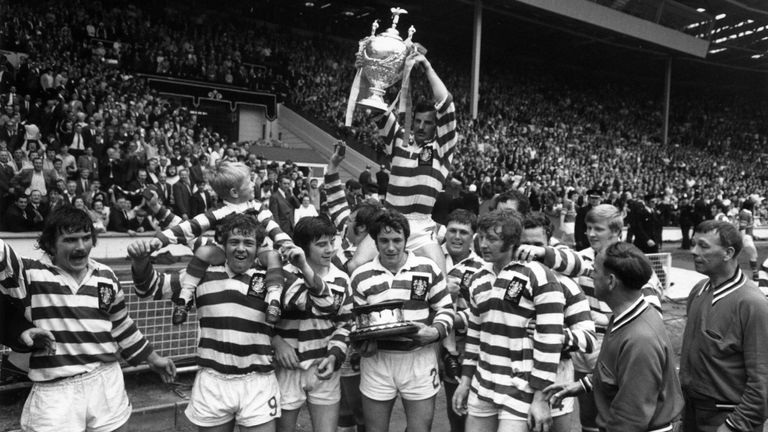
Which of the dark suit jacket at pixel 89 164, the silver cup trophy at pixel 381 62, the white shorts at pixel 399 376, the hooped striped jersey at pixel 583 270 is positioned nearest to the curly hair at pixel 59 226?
the white shorts at pixel 399 376

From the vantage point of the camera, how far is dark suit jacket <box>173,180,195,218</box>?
1164 centimetres

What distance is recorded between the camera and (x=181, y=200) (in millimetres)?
11680

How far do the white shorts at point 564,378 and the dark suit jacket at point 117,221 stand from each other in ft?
32.6

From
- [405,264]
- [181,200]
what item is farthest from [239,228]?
[181,200]

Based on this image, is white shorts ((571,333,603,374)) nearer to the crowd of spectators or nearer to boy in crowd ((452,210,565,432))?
boy in crowd ((452,210,565,432))

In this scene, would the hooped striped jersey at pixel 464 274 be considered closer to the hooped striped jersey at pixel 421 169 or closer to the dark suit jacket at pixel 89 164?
the hooped striped jersey at pixel 421 169

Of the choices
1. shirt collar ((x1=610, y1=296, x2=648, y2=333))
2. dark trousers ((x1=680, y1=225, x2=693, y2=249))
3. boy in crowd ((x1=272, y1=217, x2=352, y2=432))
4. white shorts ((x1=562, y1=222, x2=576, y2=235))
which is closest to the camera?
shirt collar ((x1=610, y1=296, x2=648, y2=333))

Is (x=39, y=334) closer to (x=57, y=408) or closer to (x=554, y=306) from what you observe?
(x=57, y=408)

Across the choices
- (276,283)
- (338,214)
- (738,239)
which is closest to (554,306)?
(738,239)

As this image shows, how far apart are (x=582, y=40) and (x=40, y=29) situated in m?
27.0

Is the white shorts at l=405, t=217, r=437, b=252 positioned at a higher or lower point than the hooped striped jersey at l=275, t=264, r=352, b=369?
higher

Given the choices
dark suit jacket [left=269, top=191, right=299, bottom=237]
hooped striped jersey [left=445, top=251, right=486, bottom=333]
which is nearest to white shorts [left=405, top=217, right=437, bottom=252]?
hooped striped jersey [left=445, top=251, right=486, bottom=333]

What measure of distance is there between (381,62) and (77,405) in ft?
10.1

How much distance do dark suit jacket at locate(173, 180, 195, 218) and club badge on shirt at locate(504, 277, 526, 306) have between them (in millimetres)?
9309
